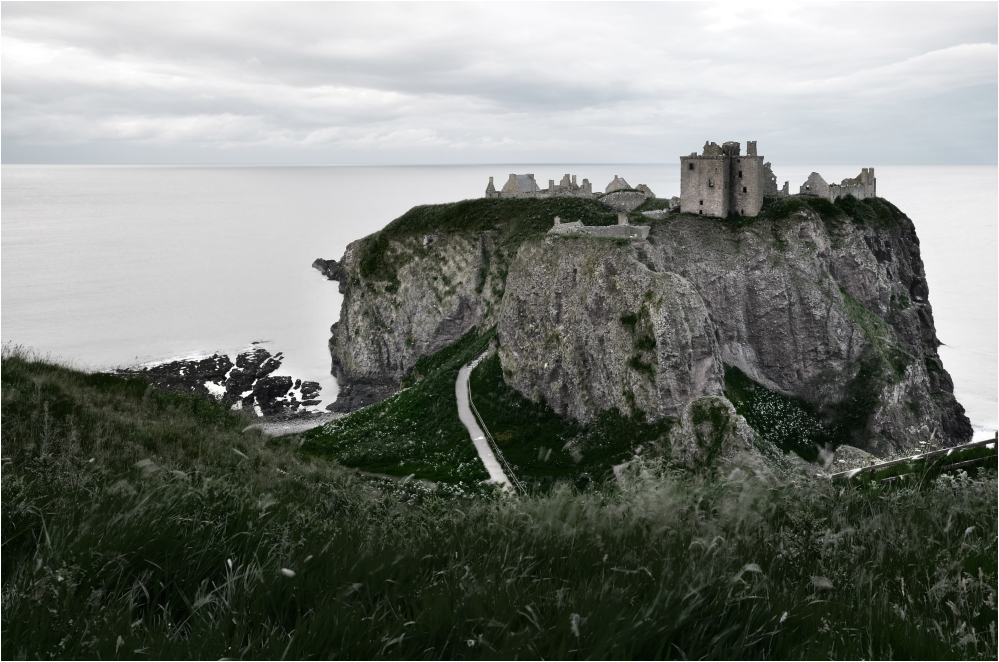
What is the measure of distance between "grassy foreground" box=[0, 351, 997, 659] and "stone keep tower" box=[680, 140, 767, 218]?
5027 cm

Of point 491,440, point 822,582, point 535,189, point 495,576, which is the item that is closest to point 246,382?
point 491,440

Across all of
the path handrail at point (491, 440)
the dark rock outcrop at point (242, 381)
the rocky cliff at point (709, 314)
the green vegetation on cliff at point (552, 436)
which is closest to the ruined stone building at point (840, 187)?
the rocky cliff at point (709, 314)

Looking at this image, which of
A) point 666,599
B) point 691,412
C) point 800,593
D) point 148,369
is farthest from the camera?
point 148,369

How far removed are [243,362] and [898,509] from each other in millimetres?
73839

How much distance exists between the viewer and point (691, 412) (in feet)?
128

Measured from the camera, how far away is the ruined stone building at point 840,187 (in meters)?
59.4

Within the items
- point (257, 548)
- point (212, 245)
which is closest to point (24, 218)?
point (212, 245)

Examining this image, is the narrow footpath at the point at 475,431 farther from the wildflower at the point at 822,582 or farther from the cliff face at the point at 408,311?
the wildflower at the point at 822,582

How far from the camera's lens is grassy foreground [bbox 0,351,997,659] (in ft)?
12.5

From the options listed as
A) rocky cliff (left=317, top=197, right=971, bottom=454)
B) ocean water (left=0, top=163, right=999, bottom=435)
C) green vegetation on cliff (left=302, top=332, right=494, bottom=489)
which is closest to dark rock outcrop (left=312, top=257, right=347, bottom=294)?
ocean water (left=0, top=163, right=999, bottom=435)

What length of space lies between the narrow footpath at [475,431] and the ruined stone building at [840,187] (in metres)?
32.0

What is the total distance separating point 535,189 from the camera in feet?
239

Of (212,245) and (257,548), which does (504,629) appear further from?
(212,245)

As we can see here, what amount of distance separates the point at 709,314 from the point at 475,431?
1823 centimetres
